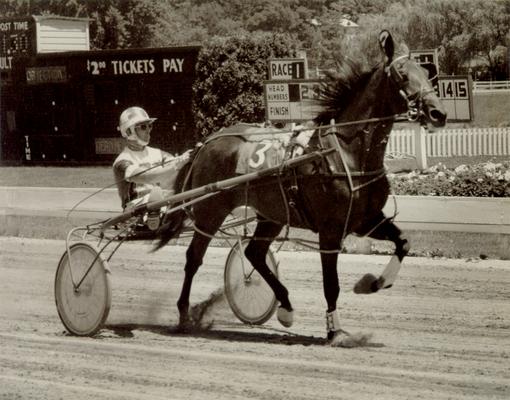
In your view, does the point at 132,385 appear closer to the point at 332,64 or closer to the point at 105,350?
the point at 105,350

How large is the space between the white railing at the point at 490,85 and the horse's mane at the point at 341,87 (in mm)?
22356

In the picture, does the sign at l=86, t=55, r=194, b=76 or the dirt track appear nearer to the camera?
the dirt track

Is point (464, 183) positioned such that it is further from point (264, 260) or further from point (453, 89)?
point (264, 260)

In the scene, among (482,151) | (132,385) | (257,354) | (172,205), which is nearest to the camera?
(132,385)

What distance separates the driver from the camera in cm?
852

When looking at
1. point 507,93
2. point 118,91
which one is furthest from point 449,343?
point 507,93

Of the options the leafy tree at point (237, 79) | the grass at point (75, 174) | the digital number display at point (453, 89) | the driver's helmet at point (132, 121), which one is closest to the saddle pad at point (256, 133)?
the driver's helmet at point (132, 121)

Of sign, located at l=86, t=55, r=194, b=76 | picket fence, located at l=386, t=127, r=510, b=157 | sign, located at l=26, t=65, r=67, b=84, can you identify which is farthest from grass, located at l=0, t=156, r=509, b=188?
sign, located at l=26, t=65, r=67, b=84

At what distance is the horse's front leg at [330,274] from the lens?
7535 millimetres

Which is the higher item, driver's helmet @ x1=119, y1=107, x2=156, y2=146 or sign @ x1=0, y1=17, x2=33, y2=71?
sign @ x1=0, y1=17, x2=33, y2=71

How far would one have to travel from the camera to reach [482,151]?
25031 millimetres

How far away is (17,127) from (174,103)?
5.59 metres

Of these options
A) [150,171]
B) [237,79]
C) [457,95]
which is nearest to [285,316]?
[150,171]

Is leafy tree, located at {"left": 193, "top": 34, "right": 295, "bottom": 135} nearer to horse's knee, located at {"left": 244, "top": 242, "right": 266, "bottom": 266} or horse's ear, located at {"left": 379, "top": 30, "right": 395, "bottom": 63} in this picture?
horse's knee, located at {"left": 244, "top": 242, "right": 266, "bottom": 266}
